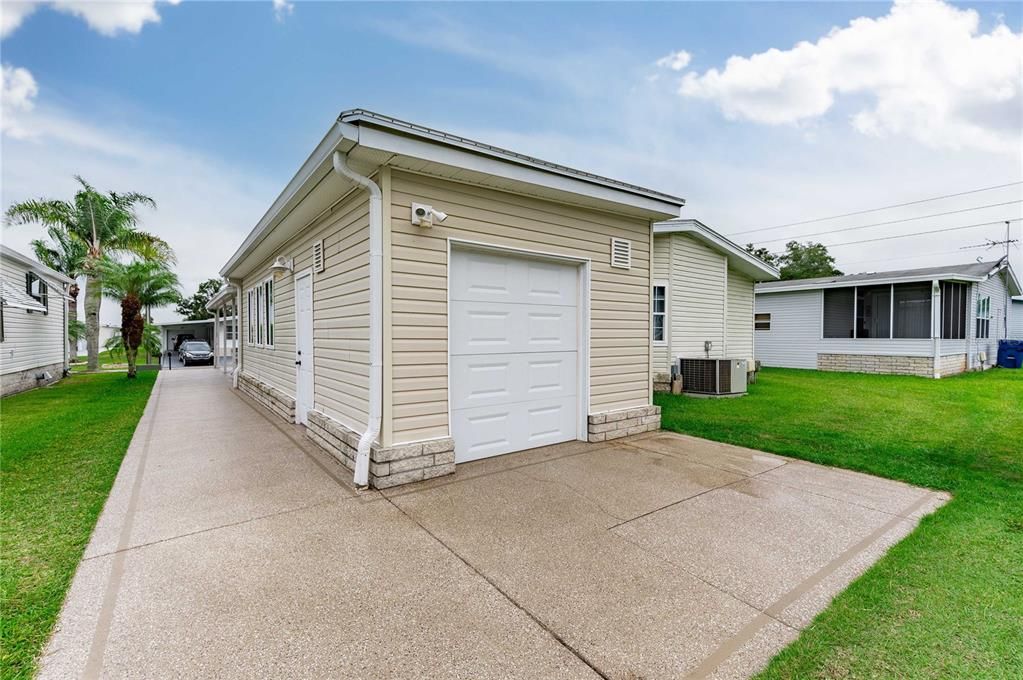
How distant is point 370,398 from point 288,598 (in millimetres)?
1974

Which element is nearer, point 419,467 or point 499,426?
point 419,467

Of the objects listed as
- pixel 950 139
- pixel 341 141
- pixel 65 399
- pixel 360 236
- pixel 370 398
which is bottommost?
pixel 65 399

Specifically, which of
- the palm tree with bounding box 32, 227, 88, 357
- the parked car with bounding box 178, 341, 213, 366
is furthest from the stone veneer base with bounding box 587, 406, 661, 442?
the parked car with bounding box 178, 341, 213, 366

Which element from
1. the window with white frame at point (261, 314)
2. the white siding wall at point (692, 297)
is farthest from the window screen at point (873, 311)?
the window with white frame at point (261, 314)

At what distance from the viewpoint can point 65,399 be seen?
32.7 feet

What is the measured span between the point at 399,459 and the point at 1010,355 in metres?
22.5

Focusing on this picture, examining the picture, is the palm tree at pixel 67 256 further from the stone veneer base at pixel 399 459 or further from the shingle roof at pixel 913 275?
the shingle roof at pixel 913 275

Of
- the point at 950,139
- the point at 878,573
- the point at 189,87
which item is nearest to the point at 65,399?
the point at 189,87

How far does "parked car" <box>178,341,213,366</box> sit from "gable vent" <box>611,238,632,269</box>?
25.8 m

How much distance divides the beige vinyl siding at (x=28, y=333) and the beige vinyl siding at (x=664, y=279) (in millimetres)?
14996

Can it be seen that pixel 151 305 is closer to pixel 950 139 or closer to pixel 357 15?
pixel 357 15

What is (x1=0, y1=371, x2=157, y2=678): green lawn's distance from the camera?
7.03 ft

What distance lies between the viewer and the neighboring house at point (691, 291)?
1034cm

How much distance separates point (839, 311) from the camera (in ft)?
50.7
